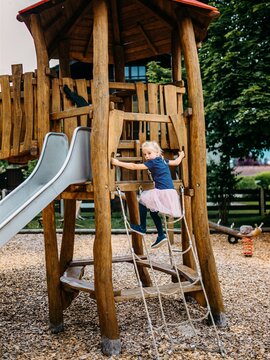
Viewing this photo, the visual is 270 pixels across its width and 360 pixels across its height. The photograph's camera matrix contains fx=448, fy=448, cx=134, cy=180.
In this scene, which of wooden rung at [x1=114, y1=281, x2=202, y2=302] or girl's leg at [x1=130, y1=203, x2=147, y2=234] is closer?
wooden rung at [x1=114, y1=281, x2=202, y2=302]

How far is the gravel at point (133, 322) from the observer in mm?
4637

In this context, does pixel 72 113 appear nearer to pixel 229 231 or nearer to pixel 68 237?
pixel 68 237

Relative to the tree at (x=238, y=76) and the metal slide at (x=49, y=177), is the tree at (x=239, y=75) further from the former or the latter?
→ the metal slide at (x=49, y=177)

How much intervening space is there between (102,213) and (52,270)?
1258 mm

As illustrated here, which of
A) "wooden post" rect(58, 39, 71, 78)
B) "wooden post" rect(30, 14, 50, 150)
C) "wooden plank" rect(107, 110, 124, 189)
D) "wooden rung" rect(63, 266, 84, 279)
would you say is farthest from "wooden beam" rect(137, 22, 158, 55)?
"wooden rung" rect(63, 266, 84, 279)

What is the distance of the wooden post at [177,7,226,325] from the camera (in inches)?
207

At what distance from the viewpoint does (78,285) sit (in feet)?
17.1

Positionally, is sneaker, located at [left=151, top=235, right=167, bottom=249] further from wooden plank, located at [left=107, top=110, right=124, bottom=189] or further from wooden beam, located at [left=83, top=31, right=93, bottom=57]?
wooden beam, located at [left=83, top=31, right=93, bottom=57]

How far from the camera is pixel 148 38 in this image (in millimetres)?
6941

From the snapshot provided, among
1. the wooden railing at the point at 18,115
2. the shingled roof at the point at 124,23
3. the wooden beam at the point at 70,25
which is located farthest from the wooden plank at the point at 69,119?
the wooden beam at the point at 70,25

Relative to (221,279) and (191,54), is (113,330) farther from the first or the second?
(221,279)

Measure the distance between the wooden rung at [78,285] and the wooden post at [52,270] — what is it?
100 millimetres

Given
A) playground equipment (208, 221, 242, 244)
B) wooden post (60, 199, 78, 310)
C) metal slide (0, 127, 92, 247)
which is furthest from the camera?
playground equipment (208, 221, 242, 244)

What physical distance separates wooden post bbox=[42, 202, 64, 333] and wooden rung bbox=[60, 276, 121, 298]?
0.10 metres
